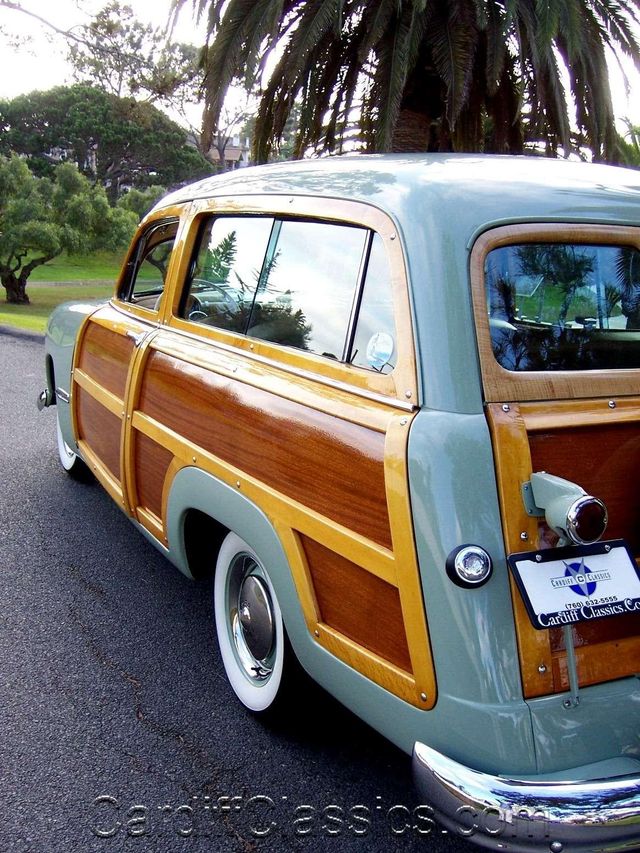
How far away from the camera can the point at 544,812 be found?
1.73 metres

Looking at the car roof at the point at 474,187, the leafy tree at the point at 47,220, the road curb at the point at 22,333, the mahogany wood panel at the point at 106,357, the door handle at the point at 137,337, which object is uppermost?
the leafy tree at the point at 47,220

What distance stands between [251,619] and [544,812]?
4.44ft

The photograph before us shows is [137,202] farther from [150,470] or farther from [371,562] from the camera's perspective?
[371,562]

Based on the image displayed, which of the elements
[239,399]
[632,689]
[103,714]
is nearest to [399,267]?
[239,399]

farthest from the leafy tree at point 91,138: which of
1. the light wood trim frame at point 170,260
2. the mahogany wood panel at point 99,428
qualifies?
the mahogany wood panel at point 99,428

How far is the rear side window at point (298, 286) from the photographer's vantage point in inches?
90.4

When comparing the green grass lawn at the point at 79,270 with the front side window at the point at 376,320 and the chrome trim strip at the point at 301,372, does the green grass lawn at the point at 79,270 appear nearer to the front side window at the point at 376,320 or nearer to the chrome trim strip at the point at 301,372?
the chrome trim strip at the point at 301,372

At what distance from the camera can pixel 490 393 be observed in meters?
2.04

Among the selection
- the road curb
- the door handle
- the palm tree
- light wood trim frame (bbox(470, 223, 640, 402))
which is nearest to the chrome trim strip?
the door handle

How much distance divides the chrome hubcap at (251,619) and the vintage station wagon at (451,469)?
0.01 m

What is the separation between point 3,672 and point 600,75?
9.31 m

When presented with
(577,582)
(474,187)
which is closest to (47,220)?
(474,187)

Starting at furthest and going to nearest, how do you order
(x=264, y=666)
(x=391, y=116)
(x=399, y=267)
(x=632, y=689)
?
(x=391, y=116) < (x=264, y=666) < (x=399, y=267) < (x=632, y=689)

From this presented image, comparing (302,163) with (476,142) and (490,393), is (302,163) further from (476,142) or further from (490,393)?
(476,142)
